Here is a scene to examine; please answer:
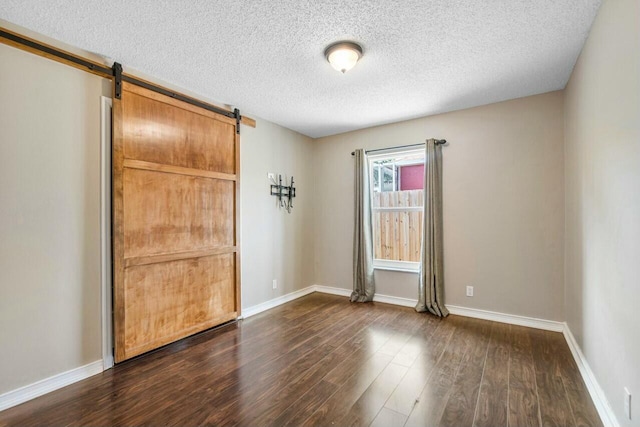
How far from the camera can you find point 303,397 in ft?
6.70

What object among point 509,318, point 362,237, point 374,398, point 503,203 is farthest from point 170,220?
point 509,318

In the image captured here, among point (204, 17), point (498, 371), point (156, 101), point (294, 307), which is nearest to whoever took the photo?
point (204, 17)

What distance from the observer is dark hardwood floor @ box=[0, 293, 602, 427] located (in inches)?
72.4

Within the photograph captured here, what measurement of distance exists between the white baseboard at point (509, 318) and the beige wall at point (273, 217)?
7.48ft

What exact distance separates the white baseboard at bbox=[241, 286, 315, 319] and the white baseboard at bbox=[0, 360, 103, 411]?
161 centimetres

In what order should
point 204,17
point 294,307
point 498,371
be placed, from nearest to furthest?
point 204,17
point 498,371
point 294,307

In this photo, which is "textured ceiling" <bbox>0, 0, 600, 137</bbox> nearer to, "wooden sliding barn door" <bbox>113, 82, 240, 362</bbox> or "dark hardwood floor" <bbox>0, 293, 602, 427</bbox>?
"wooden sliding barn door" <bbox>113, 82, 240, 362</bbox>

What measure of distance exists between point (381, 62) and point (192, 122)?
6.57 feet

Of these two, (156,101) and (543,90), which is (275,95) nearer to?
(156,101)

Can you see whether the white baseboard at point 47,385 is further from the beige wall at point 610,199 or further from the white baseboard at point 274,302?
the beige wall at point 610,199

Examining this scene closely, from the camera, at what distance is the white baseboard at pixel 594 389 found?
1.72 metres

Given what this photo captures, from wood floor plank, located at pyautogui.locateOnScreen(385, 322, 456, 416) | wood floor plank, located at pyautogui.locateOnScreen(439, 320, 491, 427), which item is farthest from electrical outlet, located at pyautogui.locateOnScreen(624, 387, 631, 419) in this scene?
wood floor plank, located at pyautogui.locateOnScreen(385, 322, 456, 416)

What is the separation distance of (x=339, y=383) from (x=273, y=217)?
250 cm

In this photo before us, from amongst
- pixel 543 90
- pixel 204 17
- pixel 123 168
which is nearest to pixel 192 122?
pixel 123 168
